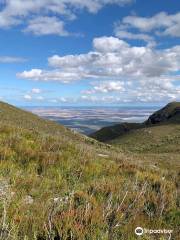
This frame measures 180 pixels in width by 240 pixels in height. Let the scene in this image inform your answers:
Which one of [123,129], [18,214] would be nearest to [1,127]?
[18,214]

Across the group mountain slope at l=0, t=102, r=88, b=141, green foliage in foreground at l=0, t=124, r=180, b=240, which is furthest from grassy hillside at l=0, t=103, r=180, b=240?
mountain slope at l=0, t=102, r=88, b=141

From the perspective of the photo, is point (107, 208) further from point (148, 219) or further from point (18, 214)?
point (18, 214)

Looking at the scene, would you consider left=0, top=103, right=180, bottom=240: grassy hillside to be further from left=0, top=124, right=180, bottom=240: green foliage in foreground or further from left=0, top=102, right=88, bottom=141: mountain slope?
left=0, top=102, right=88, bottom=141: mountain slope

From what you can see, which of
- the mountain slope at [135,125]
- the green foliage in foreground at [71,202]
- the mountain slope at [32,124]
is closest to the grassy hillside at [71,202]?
the green foliage in foreground at [71,202]

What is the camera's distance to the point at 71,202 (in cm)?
580

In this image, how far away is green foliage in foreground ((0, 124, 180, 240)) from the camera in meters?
4.75

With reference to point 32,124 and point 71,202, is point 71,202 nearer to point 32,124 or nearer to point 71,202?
point 71,202

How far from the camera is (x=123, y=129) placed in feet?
365

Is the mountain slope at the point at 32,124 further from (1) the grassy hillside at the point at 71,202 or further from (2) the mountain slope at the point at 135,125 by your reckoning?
(2) the mountain slope at the point at 135,125

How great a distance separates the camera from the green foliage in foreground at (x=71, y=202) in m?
4.75

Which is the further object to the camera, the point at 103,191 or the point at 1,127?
the point at 1,127

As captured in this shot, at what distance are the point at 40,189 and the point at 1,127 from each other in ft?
26.3

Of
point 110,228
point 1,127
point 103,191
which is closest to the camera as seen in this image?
point 110,228

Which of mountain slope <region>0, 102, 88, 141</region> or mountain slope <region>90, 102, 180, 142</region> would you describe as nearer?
mountain slope <region>0, 102, 88, 141</region>
